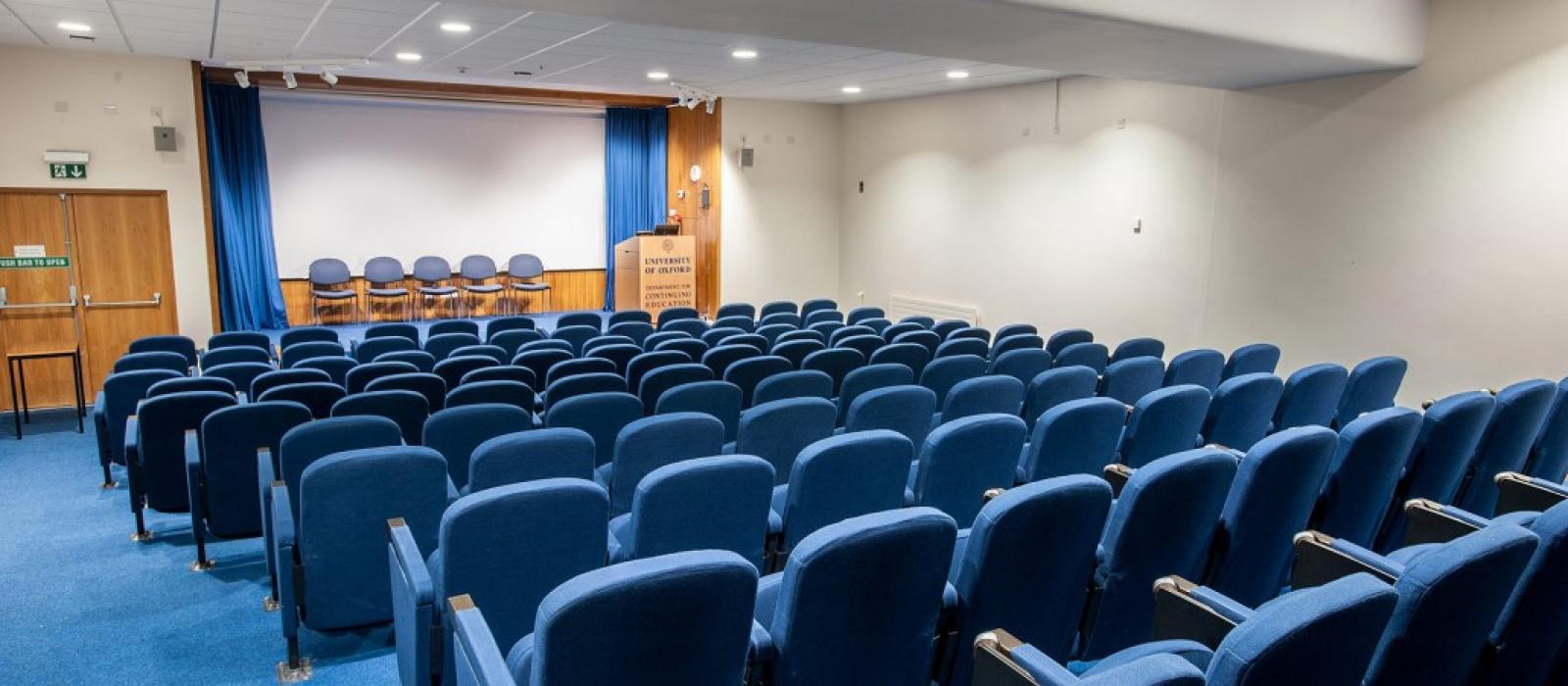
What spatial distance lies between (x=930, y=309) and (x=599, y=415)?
9.04 m

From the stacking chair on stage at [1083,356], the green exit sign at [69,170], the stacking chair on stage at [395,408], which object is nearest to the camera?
the stacking chair on stage at [395,408]

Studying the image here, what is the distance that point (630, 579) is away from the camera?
6.29ft

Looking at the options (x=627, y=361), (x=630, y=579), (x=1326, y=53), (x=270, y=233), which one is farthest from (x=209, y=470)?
(x=270, y=233)

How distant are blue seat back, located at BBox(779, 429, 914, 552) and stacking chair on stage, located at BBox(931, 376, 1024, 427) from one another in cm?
147

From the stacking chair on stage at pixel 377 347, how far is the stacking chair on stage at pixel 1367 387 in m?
6.62

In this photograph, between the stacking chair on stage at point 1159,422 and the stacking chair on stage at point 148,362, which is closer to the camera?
the stacking chair on stage at point 1159,422

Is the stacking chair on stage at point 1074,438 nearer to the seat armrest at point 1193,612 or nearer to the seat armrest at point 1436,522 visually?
the seat armrest at point 1436,522

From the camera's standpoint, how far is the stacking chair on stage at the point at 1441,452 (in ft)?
12.8

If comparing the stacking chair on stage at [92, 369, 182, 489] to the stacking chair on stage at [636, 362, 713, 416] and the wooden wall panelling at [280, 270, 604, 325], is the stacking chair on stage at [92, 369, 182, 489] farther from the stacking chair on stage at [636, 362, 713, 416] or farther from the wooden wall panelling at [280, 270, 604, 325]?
the wooden wall panelling at [280, 270, 604, 325]

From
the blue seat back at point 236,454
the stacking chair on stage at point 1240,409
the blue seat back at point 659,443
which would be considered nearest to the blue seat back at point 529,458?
the blue seat back at point 659,443

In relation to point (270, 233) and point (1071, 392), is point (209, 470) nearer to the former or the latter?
point (1071, 392)

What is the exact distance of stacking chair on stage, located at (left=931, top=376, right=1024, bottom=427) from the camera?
5.00 m

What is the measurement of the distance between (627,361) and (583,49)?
13.7 feet

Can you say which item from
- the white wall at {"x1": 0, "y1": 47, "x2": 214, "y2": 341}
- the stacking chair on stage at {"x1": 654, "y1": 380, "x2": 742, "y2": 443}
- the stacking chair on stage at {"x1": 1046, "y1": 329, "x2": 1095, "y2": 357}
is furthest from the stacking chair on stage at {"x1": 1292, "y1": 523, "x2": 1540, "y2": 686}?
the white wall at {"x1": 0, "y1": 47, "x2": 214, "y2": 341}
